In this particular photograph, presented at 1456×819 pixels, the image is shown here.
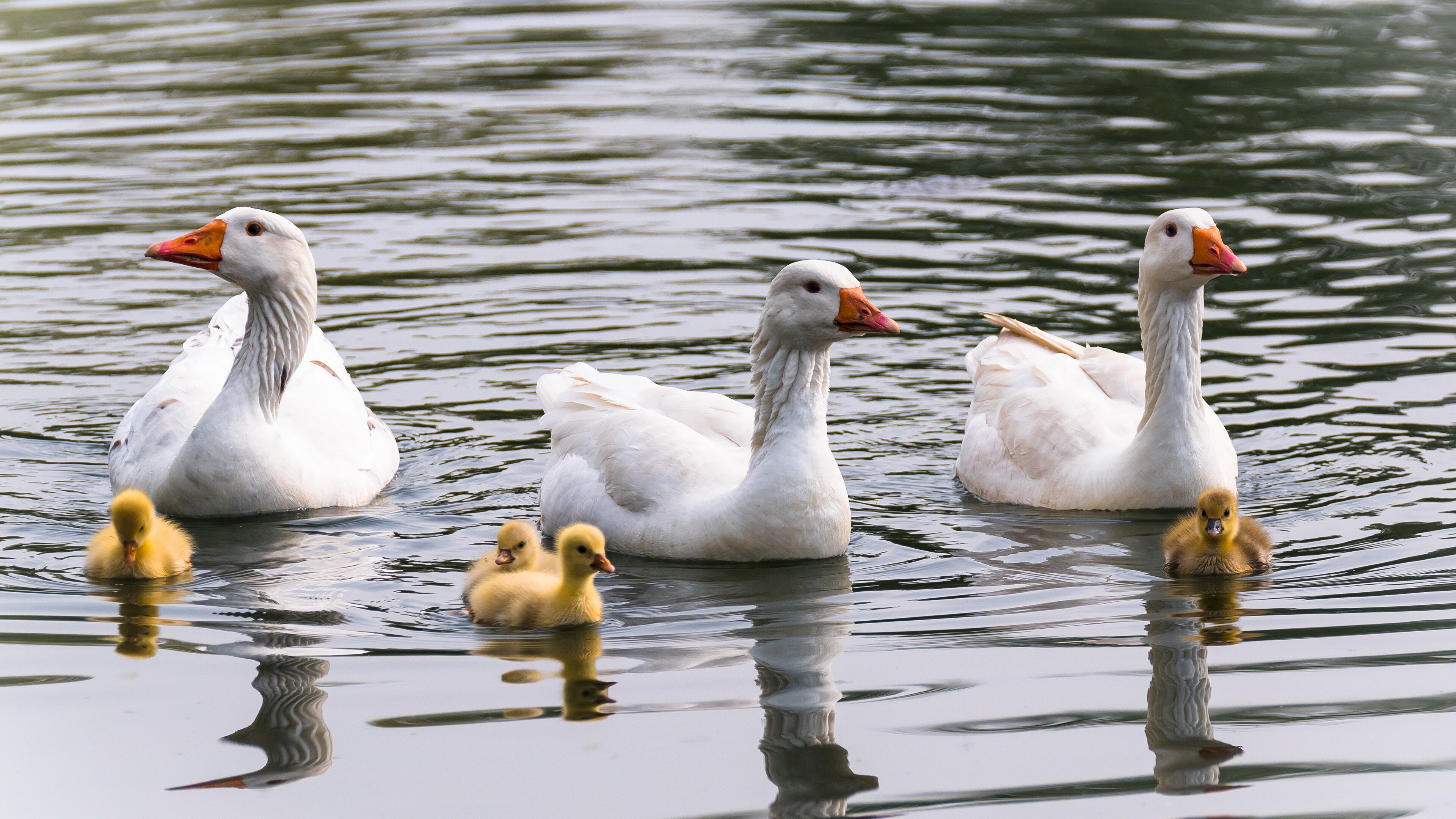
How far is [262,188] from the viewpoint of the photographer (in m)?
16.1

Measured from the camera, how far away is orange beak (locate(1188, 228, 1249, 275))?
900 cm

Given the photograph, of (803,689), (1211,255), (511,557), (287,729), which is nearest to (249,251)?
(511,557)

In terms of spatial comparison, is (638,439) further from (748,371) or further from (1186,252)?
(1186,252)

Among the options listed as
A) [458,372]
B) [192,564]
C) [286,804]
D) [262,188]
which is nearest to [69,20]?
[262,188]

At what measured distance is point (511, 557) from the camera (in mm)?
7680

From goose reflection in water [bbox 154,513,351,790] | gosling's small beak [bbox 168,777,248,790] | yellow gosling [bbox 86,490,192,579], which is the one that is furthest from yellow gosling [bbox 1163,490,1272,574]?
yellow gosling [bbox 86,490,192,579]

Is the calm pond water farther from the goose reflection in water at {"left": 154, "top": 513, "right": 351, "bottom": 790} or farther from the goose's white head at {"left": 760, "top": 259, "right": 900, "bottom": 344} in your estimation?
the goose's white head at {"left": 760, "top": 259, "right": 900, "bottom": 344}

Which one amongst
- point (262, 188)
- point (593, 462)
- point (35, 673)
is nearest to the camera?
point (35, 673)

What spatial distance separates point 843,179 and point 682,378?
515 centimetres

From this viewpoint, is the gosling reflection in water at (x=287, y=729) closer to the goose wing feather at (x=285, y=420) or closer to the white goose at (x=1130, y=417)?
the goose wing feather at (x=285, y=420)

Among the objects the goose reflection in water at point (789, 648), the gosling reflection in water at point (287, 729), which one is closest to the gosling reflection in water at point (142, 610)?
the gosling reflection in water at point (287, 729)

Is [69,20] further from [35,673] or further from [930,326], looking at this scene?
[35,673]

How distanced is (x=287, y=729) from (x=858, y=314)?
3.25 metres

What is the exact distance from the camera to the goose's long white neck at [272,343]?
31.2 feet
